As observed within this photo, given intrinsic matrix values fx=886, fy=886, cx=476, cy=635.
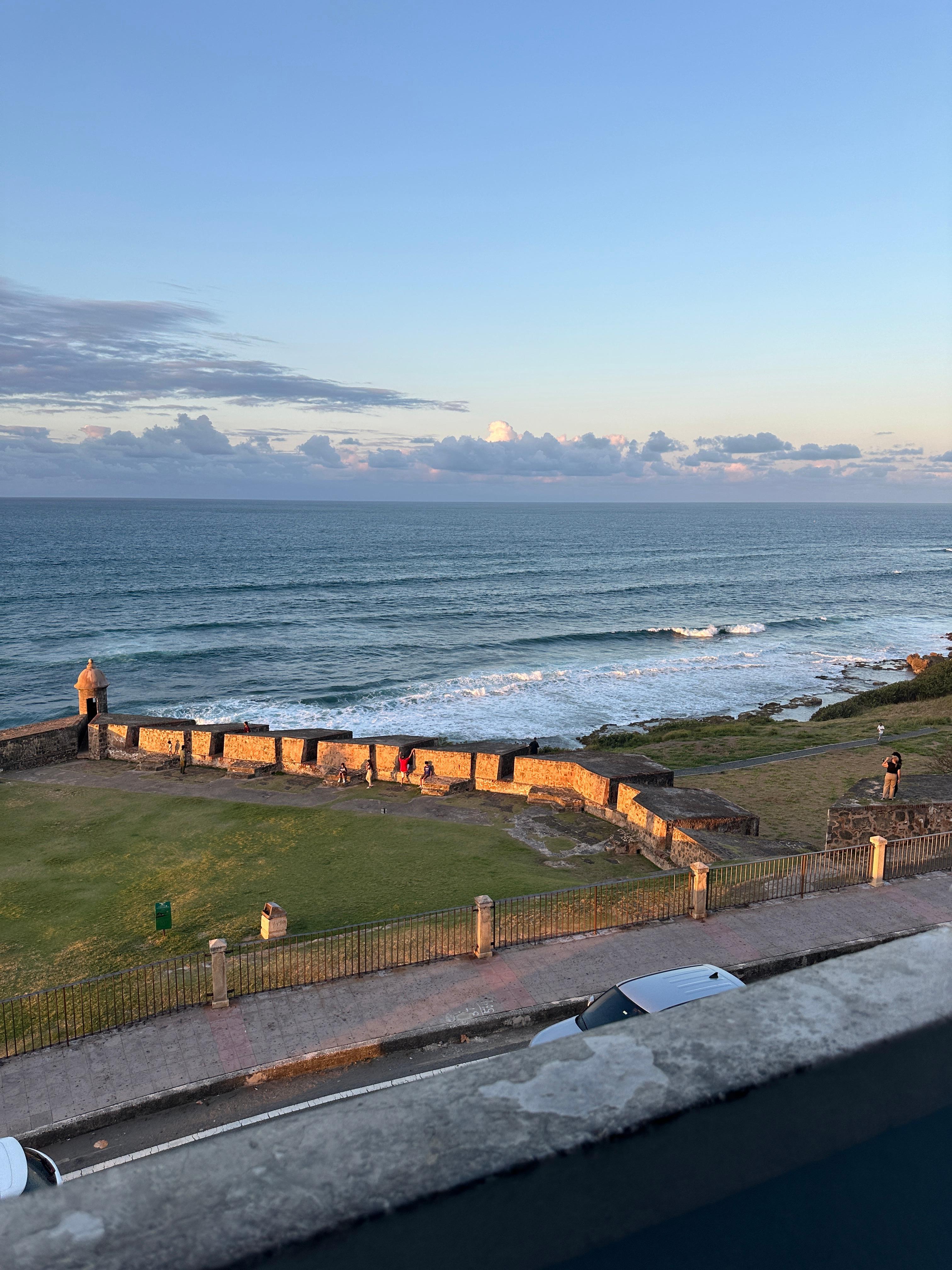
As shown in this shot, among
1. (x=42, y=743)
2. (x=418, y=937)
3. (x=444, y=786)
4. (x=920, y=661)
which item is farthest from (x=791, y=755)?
(x=920, y=661)

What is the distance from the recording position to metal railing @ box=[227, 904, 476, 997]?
39.2ft

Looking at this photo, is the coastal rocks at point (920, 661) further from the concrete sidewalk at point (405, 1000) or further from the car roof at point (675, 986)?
the car roof at point (675, 986)

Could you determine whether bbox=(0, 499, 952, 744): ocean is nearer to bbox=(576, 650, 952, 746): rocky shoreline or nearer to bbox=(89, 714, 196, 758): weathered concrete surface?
bbox=(576, 650, 952, 746): rocky shoreline

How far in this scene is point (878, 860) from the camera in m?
14.7

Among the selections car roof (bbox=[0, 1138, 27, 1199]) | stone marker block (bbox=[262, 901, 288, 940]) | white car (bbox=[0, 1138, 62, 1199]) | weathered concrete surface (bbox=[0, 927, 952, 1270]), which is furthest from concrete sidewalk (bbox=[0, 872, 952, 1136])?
weathered concrete surface (bbox=[0, 927, 952, 1270])

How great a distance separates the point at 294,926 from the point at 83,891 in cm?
422

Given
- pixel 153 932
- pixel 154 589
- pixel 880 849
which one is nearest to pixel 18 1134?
pixel 153 932

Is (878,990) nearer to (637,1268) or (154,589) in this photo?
(637,1268)

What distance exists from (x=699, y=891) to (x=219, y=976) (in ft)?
22.9

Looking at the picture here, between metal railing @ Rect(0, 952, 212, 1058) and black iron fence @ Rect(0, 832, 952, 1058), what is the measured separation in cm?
2

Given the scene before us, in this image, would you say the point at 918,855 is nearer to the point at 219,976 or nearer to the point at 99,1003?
the point at 219,976

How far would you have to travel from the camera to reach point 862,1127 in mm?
1705

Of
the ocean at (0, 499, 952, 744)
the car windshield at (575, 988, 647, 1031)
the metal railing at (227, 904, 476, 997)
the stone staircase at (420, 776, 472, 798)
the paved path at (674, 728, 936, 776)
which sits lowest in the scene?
the ocean at (0, 499, 952, 744)

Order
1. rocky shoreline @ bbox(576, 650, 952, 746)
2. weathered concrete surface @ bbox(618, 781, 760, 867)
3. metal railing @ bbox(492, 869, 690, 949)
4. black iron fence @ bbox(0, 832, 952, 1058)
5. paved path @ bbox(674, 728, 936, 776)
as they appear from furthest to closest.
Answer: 1. rocky shoreline @ bbox(576, 650, 952, 746)
2. paved path @ bbox(674, 728, 936, 776)
3. weathered concrete surface @ bbox(618, 781, 760, 867)
4. metal railing @ bbox(492, 869, 690, 949)
5. black iron fence @ bbox(0, 832, 952, 1058)
